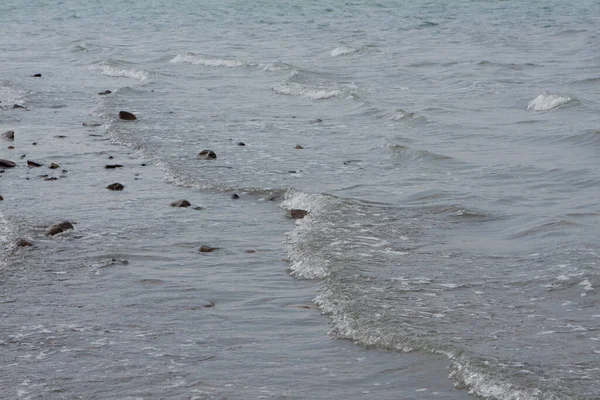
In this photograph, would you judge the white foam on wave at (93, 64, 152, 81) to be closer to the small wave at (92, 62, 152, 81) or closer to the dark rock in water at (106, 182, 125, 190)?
the small wave at (92, 62, 152, 81)

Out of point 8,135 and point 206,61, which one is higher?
point 8,135

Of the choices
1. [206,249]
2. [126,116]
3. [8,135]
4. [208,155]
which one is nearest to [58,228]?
[206,249]

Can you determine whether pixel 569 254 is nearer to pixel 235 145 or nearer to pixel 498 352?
pixel 498 352

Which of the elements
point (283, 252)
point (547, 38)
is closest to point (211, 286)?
point (283, 252)

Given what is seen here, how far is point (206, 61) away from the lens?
87.6 ft

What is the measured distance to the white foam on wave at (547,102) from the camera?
704 inches

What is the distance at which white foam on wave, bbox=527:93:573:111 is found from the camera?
17.9 m

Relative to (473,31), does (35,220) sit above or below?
above

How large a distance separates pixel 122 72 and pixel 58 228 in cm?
1634

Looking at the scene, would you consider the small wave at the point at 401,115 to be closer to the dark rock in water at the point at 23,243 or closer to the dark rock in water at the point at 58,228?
the dark rock in water at the point at 58,228

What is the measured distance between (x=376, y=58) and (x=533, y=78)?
231 inches

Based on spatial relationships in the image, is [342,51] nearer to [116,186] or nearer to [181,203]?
[116,186]

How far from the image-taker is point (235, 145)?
1476cm

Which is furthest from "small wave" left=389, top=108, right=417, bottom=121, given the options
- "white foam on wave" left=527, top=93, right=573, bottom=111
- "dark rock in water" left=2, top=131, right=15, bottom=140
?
"dark rock in water" left=2, top=131, right=15, bottom=140
